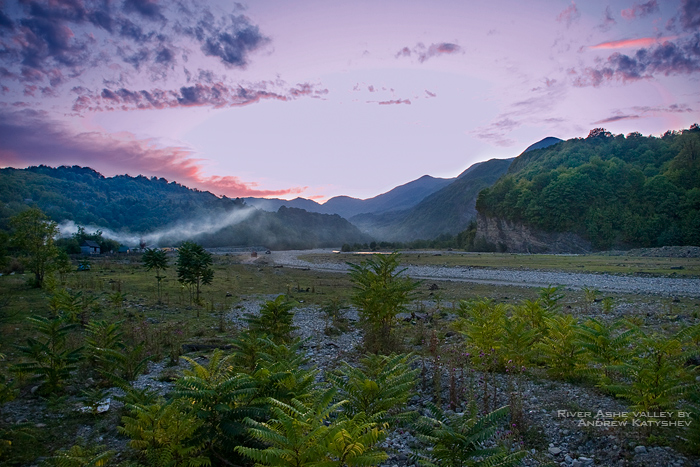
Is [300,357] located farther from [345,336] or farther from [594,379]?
[345,336]

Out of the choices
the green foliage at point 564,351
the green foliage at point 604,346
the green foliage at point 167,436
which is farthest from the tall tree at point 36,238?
the green foliage at point 604,346

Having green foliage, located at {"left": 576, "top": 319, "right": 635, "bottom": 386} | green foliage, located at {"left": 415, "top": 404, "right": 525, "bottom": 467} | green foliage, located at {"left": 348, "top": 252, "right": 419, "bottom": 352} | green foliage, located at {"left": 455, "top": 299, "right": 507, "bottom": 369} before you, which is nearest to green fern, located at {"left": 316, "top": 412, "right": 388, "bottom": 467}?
green foliage, located at {"left": 415, "top": 404, "right": 525, "bottom": 467}

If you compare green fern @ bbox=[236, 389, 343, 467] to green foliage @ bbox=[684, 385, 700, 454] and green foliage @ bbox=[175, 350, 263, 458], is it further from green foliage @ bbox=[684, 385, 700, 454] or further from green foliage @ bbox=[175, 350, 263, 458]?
green foliage @ bbox=[684, 385, 700, 454]

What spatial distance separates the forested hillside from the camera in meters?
66.9

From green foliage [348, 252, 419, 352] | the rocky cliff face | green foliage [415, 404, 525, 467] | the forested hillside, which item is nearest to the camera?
green foliage [415, 404, 525, 467]

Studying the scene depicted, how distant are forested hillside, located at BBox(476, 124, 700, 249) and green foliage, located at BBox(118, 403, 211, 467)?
84988mm

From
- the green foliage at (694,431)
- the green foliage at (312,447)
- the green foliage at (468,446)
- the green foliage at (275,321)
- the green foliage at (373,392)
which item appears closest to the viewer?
the green foliage at (312,447)

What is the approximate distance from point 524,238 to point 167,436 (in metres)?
93.3

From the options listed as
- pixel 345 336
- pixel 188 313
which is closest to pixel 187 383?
pixel 345 336

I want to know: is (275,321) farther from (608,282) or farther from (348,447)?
(608,282)

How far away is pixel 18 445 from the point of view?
584cm

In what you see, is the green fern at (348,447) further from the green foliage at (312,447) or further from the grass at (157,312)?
the grass at (157,312)

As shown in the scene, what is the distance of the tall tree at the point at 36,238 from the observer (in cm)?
2070

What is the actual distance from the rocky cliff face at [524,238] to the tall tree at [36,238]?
277 ft
